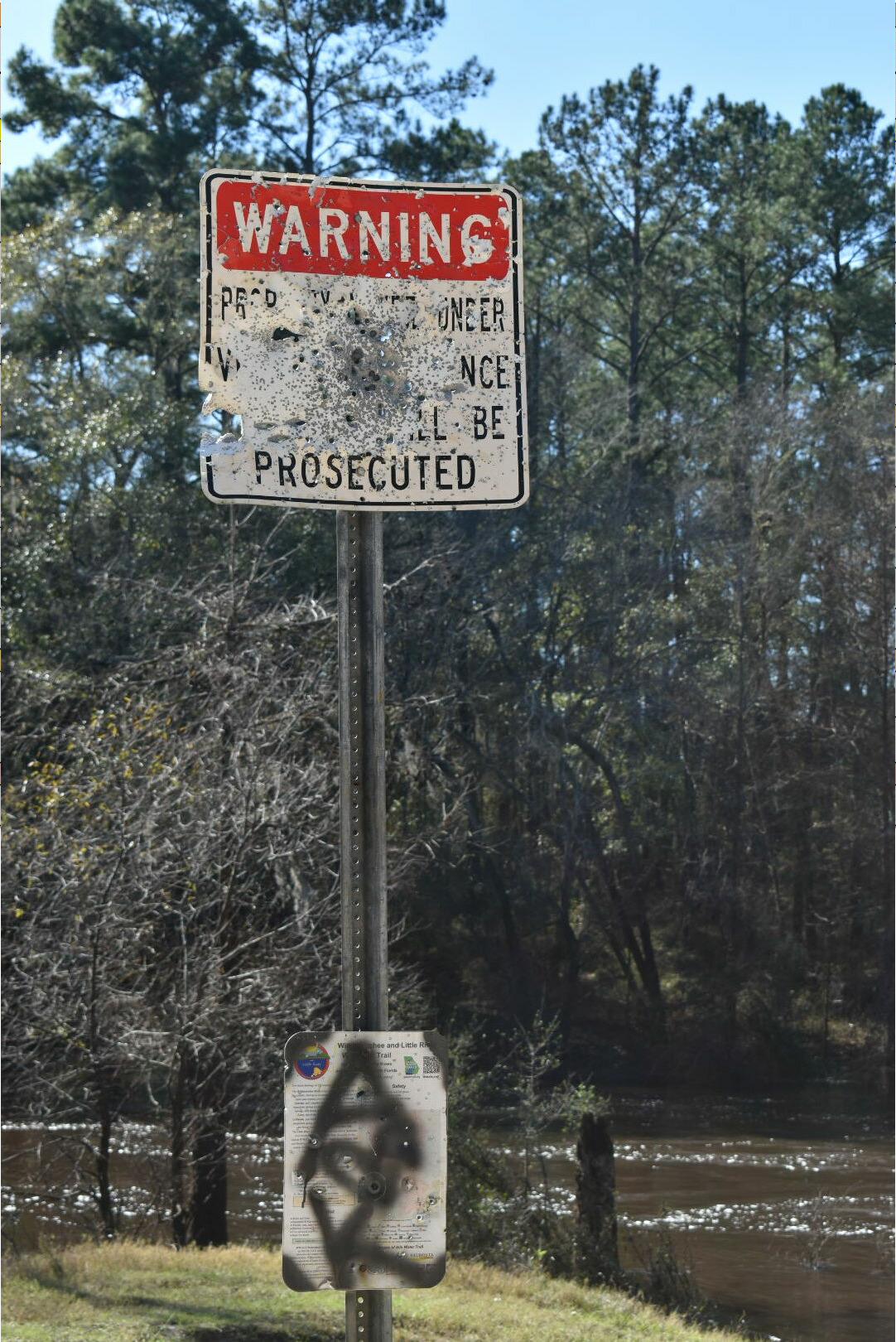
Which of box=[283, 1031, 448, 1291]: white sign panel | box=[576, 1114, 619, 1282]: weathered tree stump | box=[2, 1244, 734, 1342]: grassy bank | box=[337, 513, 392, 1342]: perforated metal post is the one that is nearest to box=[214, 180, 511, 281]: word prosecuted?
box=[337, 513, 392, 1342]: perforated metal post

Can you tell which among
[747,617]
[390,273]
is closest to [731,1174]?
[747,617]

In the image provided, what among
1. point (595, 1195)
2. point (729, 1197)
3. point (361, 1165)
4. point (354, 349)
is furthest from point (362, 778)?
point (729, 1197)

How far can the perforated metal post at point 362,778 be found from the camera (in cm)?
306

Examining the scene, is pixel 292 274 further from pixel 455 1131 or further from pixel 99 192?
pixel 99 192

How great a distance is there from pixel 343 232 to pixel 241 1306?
7302mm

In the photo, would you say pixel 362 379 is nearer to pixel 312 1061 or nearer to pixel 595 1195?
pixel 312 1061

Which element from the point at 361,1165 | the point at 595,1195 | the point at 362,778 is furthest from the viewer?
the point at 595,1195

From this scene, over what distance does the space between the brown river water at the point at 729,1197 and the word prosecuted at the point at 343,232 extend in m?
9.10

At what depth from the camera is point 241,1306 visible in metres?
8.74

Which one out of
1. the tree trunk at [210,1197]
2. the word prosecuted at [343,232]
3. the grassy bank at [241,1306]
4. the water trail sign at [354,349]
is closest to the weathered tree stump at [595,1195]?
the grassy bank at [241,1306]

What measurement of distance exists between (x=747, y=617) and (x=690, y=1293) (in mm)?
22263

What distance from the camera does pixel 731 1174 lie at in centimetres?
2134

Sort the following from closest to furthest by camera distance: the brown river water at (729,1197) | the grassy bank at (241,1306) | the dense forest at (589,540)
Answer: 1. the grassy bank at (241,1306)
2. the brown river water at (729,1197)
3. the dense forest at (589,540)

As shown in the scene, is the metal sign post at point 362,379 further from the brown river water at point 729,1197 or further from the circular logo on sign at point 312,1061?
the brown river water at point 729,1197
